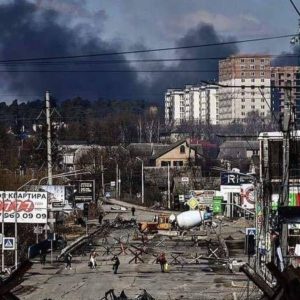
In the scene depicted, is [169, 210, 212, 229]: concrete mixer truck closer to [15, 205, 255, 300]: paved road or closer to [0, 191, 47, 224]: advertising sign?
[15, 205, 255, 300]: paved road

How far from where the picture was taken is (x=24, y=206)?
54094mm

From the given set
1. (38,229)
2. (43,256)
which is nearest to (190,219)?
(38,229)

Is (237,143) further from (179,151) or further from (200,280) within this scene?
(200,280)

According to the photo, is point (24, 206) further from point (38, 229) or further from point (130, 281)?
point (130, 281)

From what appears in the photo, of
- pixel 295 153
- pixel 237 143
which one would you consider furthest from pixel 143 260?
pixel 237 143

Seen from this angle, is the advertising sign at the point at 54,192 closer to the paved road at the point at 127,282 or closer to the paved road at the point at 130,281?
the paved road at the point at 130,281

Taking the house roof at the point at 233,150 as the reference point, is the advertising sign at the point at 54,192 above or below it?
below

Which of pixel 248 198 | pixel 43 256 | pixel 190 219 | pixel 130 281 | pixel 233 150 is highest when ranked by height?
pixel 233 150

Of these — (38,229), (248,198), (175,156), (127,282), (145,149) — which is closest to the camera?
(127,282)

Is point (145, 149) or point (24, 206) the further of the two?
point (145, 149)

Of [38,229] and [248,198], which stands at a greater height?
[248,198]

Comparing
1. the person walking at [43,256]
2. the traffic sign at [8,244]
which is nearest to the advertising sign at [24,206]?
the person walking at [43,256]

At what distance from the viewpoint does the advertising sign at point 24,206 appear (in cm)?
5319

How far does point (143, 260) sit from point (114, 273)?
8043mm
